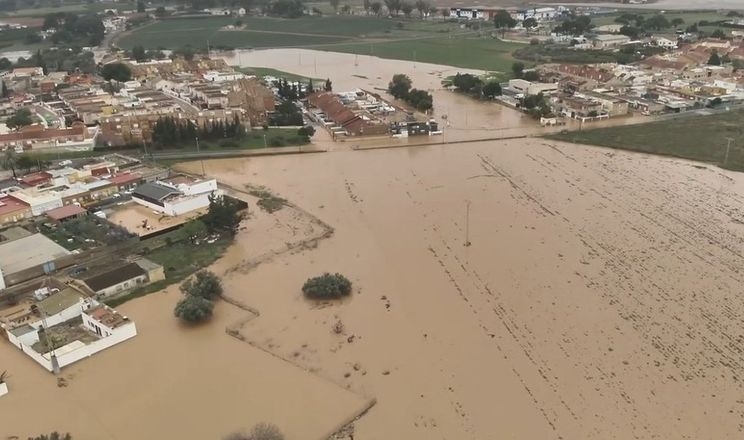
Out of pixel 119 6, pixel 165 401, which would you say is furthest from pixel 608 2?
pixel 165 401

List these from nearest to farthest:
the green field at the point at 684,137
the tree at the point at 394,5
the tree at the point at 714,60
→ the green field at the point at 684,137 → the tree at the point at 714,60 → the tree at the point at 394,5

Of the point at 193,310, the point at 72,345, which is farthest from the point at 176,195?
the point at 72,345

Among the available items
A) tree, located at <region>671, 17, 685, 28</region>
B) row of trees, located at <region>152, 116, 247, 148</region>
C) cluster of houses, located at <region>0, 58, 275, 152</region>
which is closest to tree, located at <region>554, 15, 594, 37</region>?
tree, located at <region>671, 17, 685, 28</region>

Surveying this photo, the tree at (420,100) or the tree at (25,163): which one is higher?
the tree at (420,100)

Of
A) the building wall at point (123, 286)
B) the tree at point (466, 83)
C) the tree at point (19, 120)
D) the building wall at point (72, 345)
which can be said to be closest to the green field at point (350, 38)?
the tree at point (466, 83)

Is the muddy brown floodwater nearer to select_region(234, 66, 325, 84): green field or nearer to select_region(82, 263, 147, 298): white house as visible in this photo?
select_region(82, 263, 147, 298): white house

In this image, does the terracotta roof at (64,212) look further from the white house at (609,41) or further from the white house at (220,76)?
the white house at (609,41)

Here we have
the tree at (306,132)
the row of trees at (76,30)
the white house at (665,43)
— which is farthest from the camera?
the row of trees at (76,30)
